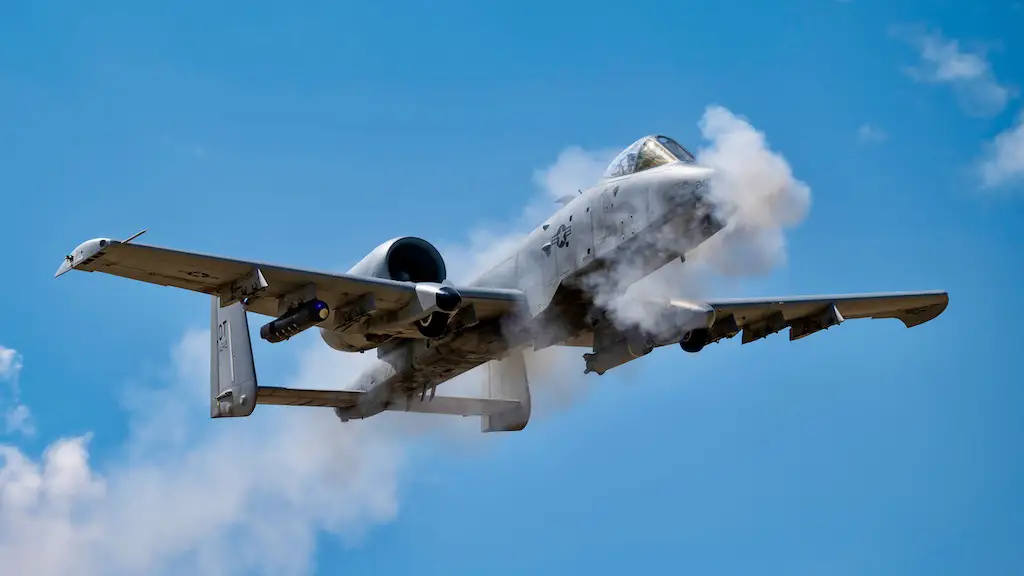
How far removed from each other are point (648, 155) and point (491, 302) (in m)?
4.09

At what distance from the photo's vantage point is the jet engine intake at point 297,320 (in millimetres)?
22672

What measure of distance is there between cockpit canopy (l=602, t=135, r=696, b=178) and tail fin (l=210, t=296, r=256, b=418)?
858 cm

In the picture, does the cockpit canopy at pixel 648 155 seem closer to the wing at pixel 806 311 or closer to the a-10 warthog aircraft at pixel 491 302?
the a-10 warthog aircraft at pixel 491 302

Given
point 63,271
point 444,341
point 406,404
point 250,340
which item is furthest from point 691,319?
point 63,271

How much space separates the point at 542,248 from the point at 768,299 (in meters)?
5.92

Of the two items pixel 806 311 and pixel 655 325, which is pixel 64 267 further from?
pixel 806 311

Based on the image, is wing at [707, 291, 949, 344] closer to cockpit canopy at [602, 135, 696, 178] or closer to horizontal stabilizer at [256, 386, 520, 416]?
cockpit canopy at [602, 135, 696, 178]

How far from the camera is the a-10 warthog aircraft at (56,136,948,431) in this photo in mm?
22453

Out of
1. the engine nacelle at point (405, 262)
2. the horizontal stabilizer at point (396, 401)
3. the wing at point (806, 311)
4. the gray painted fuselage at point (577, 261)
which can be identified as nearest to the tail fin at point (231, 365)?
the horizontal stabilizer at point (396, 401)

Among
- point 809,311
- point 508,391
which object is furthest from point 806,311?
point 508,391

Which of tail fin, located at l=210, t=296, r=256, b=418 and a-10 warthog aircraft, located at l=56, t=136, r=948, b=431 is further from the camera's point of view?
tail fin, located at l=210, t=296, r=256, b=418

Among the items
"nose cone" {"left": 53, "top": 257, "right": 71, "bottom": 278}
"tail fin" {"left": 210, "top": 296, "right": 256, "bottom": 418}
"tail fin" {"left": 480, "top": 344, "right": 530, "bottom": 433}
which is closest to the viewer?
"nose cone" {"left": 53, "top": 257, "right": 71, "bottom": 278}

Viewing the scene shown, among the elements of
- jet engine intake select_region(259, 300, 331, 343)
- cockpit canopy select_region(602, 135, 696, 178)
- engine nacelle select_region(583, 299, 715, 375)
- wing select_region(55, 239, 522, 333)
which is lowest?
engine nacelle select_region(583, 299, 715, 375)

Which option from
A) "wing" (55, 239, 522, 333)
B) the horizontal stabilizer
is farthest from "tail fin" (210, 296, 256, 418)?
"wing" (55, 239, 522, 333)
